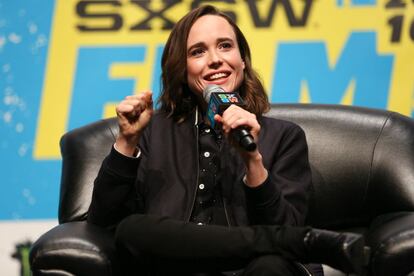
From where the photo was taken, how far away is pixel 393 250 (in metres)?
1.55

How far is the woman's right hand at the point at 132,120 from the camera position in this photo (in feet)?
5.70

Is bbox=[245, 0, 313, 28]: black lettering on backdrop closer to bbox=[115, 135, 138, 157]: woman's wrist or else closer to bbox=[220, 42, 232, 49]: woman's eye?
bbox=[220, 42, 232, 49]: woman's eye

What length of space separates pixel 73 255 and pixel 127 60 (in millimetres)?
1215

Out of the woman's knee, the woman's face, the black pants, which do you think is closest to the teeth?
the woman's face

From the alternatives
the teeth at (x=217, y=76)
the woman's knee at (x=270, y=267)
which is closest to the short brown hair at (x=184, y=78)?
the teeth at (x=217, y=76)

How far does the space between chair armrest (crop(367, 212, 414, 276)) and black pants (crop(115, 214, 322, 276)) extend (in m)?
0.20

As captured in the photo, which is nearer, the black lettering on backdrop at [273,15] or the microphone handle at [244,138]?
the microphone handle at [244,138]

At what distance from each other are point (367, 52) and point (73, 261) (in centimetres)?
149

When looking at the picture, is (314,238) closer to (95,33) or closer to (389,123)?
(389,123)

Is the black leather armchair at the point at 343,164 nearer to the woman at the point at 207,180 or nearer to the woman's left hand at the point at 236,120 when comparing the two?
the woman at the point at 207,180

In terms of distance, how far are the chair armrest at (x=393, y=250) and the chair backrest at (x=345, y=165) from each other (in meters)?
0.30

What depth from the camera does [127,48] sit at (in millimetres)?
2645

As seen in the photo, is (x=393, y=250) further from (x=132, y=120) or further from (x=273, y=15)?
(x=273, y=15)

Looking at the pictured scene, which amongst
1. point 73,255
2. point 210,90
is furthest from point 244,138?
point 73,255
